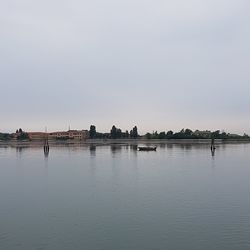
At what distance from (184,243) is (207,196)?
16346mm

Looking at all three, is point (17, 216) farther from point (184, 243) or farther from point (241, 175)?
point (241, 175)

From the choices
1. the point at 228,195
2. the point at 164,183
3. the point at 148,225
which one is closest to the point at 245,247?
the point at 148,225

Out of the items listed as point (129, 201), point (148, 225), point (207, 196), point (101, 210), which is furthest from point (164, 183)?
point (148, 225)

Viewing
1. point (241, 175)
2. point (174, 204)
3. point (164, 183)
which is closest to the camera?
point (174, 204)

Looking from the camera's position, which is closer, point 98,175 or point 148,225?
point 148,225

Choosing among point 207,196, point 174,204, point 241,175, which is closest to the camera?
point 174,204

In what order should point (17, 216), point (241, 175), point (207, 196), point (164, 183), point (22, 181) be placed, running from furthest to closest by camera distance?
point (241, 175), point (22, 181), point (164, 183), point (207, 196), point (17, 216)

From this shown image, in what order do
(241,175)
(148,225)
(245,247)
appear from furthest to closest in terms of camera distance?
(241,175) → (148,225) → (245,247)

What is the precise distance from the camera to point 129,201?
36625mm

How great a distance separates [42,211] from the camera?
32969mm

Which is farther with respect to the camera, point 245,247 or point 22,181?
point 22,181

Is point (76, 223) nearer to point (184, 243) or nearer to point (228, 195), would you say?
point (184, 243)

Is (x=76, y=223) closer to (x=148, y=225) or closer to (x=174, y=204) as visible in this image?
(x=148, y=225)

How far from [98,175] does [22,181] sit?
1086 centimetres
